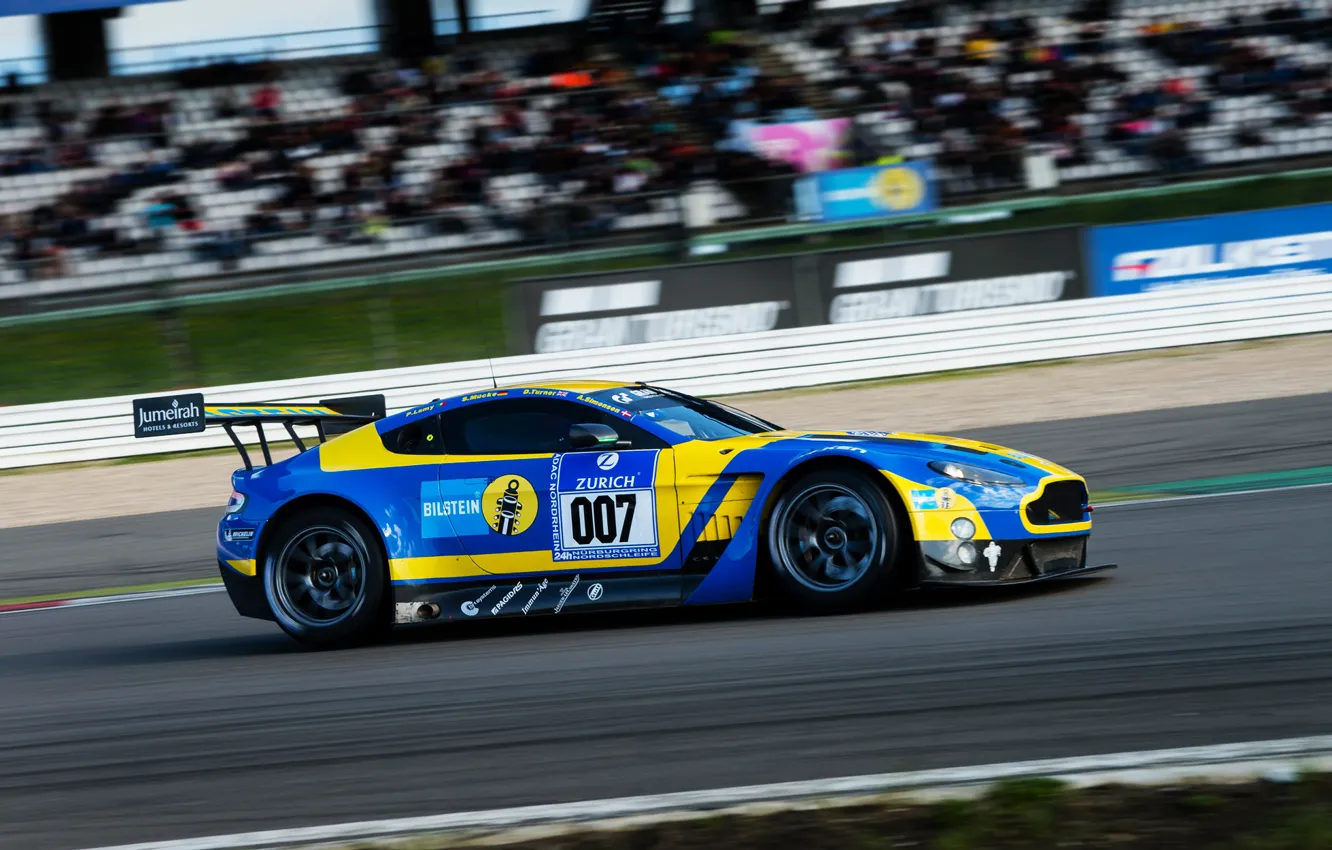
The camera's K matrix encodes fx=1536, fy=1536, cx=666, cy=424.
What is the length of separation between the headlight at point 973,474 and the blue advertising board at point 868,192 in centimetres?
1178

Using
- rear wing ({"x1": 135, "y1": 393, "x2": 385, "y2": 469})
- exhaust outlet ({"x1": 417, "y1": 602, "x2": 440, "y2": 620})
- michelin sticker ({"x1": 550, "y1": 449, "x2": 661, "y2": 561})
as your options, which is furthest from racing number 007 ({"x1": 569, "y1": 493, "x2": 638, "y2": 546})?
rear wing ({"x1": 135, "y1": 393, "x2": 385, "y2": 469})

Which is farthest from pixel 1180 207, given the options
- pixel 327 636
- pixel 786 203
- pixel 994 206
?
pixel 327 636

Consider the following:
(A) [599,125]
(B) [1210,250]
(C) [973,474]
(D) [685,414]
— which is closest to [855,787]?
(C) [973,474]

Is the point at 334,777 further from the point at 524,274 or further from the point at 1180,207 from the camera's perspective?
the point at 1180,207

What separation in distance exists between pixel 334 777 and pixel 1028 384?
38.4ft

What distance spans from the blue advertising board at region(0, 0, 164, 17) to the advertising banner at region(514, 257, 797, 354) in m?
10.4

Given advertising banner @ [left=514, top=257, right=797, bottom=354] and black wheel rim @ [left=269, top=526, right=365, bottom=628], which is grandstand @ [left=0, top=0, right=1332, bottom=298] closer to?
advertising banner @ [left=514, top=257, right=797, bottom=354]

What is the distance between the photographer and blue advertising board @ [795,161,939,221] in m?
18.5

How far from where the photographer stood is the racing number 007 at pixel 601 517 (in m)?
6.71

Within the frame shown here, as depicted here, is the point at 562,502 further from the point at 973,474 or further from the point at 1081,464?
the point at 1081,464

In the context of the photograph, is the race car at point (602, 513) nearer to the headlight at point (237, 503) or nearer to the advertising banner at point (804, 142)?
the headlight at point (237, 503)

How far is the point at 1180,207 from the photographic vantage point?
16.9 m

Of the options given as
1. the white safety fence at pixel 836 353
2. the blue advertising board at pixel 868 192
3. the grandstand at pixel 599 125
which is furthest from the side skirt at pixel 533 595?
the blue advertising board at pixel 868 192

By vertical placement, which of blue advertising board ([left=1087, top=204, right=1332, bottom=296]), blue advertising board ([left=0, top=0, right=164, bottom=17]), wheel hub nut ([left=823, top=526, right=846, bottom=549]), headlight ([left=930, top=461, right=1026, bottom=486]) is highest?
blue advertising board ([left=0, top=0, right=164, bottom=17])
